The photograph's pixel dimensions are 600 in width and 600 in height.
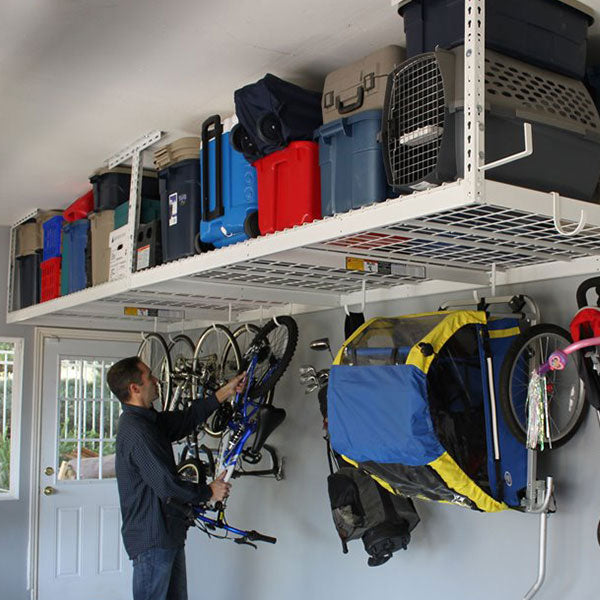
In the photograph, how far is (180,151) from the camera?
3842 millimetres

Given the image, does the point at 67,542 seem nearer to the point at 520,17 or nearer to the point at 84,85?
the point at 84,85

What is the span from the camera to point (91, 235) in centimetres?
484

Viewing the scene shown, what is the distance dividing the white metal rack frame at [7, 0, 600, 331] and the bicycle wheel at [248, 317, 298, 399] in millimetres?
167

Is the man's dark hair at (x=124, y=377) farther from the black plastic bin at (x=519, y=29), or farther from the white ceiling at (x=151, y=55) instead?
the black plastic bin at (x=519, y=29)

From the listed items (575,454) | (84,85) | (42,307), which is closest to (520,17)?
(575,454)

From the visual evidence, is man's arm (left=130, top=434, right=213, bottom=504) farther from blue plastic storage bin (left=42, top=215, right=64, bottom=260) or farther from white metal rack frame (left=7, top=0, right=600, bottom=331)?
blue plastic storage bin (left=42, top=215, right=64, bottom=260)

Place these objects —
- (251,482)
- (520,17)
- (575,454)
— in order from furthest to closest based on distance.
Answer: (251,482)
(575,454)
(520,17)

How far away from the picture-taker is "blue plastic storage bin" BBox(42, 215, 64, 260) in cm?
534

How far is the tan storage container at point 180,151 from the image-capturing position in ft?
12.5

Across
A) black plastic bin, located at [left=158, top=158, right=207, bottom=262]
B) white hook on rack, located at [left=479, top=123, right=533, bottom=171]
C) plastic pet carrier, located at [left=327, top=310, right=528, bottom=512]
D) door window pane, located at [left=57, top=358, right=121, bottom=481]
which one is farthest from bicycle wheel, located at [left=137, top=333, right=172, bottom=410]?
white hook on rack, located at [left=479, top=123, right=533, bottom=171]

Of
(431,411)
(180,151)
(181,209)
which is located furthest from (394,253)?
(180,151)

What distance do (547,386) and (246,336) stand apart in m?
2.32

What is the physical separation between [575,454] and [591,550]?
356 mm

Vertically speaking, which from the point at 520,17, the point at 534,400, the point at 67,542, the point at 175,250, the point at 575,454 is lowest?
the point at 67,542
